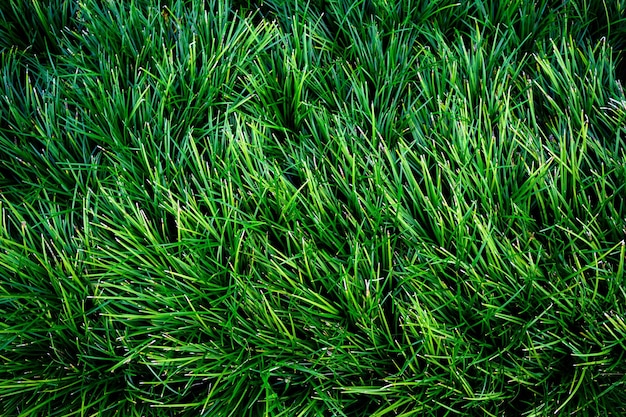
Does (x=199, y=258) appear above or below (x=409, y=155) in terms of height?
below

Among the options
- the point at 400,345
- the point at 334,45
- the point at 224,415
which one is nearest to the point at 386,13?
the point at 334,45

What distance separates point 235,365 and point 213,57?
2.94 ft

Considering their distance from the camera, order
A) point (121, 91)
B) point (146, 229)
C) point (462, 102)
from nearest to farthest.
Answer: point (146, 229) → point (462, 102) → point (121, 91)

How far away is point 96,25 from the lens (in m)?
2.03

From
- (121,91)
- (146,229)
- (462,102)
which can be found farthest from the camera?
(121,91)

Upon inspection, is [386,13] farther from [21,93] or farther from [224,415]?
[224,415]

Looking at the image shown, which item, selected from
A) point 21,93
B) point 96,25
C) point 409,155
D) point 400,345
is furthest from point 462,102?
point 21,93

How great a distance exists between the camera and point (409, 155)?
5.84 ft

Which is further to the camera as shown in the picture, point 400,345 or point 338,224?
point 338,224

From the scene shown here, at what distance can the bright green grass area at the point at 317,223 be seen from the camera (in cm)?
Result: 153

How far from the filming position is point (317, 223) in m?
1.63

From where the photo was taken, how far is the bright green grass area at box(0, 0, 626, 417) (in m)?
1.53

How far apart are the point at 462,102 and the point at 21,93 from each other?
130 centimetres

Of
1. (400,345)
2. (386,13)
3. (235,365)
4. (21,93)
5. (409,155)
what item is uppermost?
(386,13)
